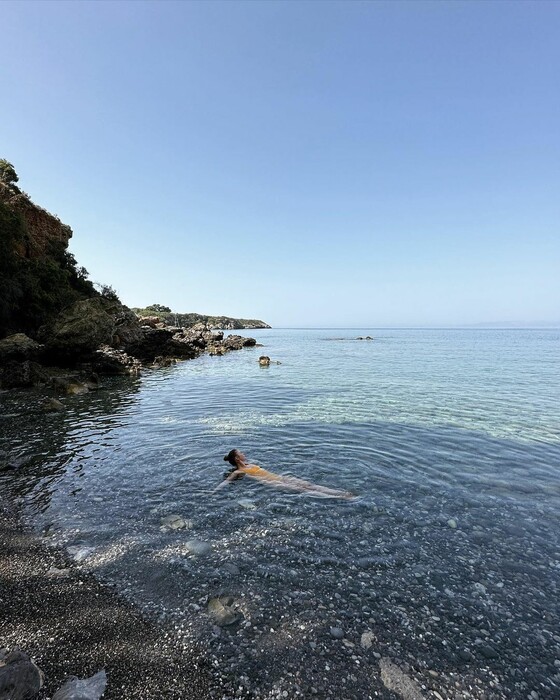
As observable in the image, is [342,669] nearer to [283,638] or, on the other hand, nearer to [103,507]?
[283,638]

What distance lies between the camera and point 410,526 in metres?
7.77

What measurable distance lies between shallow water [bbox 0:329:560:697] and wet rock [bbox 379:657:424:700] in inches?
18.3

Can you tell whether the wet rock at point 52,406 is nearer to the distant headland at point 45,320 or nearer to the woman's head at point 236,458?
the distant headland at point 45,320

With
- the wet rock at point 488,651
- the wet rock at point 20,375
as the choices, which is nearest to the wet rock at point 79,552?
the wet rock at point 488,651

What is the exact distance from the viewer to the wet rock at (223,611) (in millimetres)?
5105

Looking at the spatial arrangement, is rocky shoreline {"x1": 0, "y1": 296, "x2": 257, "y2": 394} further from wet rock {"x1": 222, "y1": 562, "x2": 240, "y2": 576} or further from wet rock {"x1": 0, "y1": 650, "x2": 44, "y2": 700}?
wet rock {"x1": 0, "y1": 650, "x2": 44, "y2": 700}

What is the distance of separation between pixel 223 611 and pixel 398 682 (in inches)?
100

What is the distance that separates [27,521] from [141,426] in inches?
343

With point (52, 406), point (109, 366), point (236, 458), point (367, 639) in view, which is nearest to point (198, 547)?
point (367, 639)

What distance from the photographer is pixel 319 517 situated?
8.16m

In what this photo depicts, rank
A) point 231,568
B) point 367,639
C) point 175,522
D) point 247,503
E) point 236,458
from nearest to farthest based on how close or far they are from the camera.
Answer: point 367,639 < point 231,568 < point 175,522 < point 247,503 < point 236,458

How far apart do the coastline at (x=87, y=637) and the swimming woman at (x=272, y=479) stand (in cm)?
449

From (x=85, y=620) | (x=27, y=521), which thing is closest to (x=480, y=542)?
(x=85, y=620)

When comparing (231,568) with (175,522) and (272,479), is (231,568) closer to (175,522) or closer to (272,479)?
(175,522)
